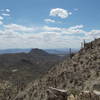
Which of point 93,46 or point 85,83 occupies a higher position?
point 93,46

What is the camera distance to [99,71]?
34250 mm

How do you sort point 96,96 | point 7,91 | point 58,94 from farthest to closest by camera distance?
point 7,91 → point 58,94 → point 96,96

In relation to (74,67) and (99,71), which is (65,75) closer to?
(74,67)

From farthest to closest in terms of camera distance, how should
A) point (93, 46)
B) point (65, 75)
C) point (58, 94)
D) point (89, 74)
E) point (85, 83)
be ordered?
point (93, 46), point (65, 75), point (89, 74), point (85, 83), point (58, 94)

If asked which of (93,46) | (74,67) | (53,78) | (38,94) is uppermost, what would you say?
(93,46)

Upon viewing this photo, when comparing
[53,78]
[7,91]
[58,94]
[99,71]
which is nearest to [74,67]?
[53,78]

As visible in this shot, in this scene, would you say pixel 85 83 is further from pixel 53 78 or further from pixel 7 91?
pixel 7 91

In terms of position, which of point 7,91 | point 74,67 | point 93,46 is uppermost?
point 93,46

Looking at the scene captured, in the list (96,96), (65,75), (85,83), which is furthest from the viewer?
(65,75)

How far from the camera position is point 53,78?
43.7 metres

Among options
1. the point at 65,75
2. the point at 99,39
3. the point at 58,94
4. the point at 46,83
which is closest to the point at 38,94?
the point at 46,83

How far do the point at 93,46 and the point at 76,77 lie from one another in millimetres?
13528

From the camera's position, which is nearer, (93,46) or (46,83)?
(46,83)

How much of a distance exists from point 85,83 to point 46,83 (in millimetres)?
13168
